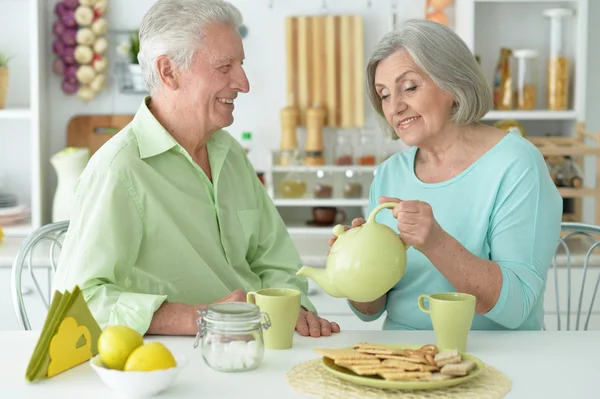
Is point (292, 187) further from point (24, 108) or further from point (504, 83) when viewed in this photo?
point (24, 108)

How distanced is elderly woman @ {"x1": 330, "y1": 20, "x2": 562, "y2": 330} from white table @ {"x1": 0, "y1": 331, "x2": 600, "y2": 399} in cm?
11

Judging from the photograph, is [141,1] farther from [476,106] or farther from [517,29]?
[476,106]

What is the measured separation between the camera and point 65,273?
1.66 m

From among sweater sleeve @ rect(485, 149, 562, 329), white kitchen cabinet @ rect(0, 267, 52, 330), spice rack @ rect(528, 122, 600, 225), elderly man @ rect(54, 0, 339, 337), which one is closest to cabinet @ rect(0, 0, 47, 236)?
white kitchen cabinet @ rect(0, 267, 52, 330)

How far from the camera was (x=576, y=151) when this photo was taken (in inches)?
121

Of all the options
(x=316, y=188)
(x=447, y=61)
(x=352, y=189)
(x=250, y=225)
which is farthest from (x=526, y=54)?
(x=250, y=225)

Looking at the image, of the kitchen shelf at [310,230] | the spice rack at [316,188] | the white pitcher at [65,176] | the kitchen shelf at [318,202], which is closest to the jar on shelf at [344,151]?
the spice rack at [316,188]

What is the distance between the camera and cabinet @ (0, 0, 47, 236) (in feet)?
10.8

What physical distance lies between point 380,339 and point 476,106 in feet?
1.86

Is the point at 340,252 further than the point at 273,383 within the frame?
Yes

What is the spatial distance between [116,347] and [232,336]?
0.18 metres

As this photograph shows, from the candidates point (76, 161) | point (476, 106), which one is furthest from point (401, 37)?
point (76, 161)

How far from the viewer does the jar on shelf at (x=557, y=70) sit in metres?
3.24

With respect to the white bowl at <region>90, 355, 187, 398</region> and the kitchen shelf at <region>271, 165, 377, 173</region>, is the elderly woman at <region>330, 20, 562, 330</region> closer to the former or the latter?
the white bowl at <region>90, 355, 187, 398</region>
